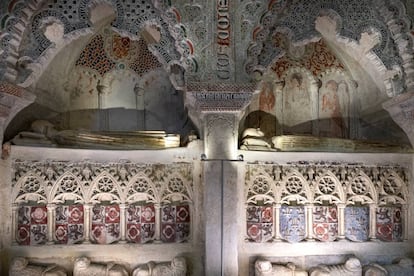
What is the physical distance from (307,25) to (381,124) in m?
1.76

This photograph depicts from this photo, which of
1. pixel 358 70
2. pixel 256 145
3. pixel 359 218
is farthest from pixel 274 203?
pixel 358 70

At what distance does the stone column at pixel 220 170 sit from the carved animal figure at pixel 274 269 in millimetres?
221

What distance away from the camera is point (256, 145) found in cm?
500

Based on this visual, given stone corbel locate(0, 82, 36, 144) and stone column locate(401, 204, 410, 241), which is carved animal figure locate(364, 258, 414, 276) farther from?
stone corbel locate(0, 82, 36, 144)

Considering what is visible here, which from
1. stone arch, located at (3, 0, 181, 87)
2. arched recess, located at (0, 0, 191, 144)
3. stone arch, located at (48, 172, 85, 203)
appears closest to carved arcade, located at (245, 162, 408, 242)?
arched recess, located at (0, 0, 191, 144)

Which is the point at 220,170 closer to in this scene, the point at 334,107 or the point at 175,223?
the point at 175,223

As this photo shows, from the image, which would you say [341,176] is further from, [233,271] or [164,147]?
[164,147]

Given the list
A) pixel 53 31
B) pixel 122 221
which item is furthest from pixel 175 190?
pixel 53 31

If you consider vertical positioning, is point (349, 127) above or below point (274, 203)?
above

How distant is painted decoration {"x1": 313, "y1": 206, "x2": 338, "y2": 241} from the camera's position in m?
4.99

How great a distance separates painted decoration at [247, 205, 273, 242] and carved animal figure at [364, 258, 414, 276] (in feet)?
3.47

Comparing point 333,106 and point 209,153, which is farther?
point 333,106

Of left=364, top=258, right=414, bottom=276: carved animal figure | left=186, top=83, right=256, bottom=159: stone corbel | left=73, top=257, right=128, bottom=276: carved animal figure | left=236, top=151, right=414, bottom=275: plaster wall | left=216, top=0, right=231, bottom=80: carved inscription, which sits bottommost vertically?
left=364, top=258, right=414, bottom=276: carved animal figure

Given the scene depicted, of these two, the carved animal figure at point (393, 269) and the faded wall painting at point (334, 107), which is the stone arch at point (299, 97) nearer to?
the faded wall painting at point (334, 107)
